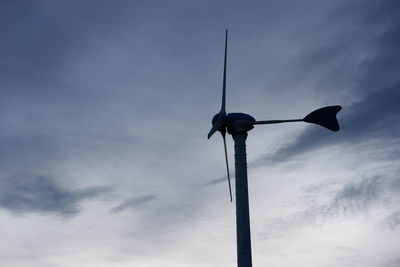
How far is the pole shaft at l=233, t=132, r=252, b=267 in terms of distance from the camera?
46.8m

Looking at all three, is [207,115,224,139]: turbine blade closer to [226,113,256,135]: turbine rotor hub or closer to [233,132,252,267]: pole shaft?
[226,113,256,135]: turbine rotor hub

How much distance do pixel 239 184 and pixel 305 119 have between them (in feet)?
40.7

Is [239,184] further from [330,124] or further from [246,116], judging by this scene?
[330,124]

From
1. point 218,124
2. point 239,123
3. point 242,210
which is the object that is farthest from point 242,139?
point 242,210

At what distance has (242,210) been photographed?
48.4 meters

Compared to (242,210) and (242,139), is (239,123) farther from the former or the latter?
(242,210)

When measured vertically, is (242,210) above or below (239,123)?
below

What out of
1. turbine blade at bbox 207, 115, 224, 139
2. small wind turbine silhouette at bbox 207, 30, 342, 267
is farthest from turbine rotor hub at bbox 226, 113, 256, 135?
turbine blade at bbox 207, 115, 224, 139

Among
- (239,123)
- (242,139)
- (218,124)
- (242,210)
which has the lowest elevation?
(242,210)

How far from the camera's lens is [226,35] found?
60.8 m

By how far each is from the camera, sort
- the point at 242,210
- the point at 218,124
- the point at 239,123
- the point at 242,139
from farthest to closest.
A: the point at 218,124 < the point at 239,123 < the point at 242,139 < the point at 242,210

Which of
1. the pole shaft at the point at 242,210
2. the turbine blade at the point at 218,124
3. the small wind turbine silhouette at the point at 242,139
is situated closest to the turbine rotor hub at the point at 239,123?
the small wind turbine silhouette at the point at 242,139

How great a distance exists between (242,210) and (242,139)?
880cm

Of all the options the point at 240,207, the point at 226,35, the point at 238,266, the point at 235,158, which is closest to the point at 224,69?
the point at 226,35
